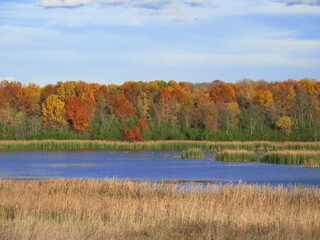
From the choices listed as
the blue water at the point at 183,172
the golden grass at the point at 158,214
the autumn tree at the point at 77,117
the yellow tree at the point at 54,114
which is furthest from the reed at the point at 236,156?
the yellow tree at the point at 54,114

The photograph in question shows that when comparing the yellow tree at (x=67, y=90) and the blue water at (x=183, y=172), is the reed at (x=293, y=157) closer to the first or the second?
the blue water at (x=183, y=172)

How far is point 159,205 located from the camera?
18578mm

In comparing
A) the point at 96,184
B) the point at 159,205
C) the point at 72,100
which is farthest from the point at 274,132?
the point at 159,205

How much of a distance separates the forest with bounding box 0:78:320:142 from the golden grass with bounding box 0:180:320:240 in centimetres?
6252

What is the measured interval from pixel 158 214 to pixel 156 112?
77.9 metres

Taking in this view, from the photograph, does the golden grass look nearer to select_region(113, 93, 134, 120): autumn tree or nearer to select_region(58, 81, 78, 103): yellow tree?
select_region(113, 93, 134, 120): autumn tree

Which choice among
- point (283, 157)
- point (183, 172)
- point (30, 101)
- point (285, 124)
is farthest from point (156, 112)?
point (183, 172)

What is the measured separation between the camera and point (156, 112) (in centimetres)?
9488

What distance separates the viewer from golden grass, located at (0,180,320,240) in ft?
46.9

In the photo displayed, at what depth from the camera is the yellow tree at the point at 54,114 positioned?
9006 centimetres

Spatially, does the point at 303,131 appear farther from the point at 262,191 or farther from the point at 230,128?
the point at 262,191

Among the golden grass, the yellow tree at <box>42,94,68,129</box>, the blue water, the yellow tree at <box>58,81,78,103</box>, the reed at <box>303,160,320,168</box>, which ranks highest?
the yellow tree at <box>58,81,78,103</box>

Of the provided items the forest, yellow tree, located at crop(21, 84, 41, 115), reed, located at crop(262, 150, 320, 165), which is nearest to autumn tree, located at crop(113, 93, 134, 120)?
the forest

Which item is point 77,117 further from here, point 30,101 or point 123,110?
point 30,101
